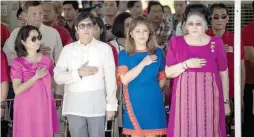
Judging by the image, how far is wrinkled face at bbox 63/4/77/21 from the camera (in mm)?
7887

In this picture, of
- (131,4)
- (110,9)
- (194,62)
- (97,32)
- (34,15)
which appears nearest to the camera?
(194,62)

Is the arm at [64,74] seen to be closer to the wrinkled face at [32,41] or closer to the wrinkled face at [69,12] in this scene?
the wrinkled face at [32,41]

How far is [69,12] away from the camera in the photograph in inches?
312

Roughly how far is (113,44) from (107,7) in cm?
186

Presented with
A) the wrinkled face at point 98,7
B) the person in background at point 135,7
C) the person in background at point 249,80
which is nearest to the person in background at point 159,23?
the person in background at point 135,7

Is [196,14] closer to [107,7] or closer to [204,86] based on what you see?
[204,86]

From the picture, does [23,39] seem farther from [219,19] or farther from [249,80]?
[249,80]

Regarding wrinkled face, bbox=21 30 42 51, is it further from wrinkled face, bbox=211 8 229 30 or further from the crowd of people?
wrinkled face, bbox=211 8 229 30

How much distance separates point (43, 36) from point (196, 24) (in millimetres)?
2092

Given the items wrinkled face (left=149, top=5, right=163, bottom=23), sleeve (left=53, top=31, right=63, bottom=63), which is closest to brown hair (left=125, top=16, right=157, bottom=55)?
sleeve (left=53, top=31, right=63, bottom=63)

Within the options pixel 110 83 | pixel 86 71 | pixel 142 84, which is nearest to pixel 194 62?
pixel 142 84

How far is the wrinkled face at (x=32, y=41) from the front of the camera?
200 inches

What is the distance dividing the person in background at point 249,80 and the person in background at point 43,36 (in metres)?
2.25

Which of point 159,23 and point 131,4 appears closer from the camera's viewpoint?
point 159,23
